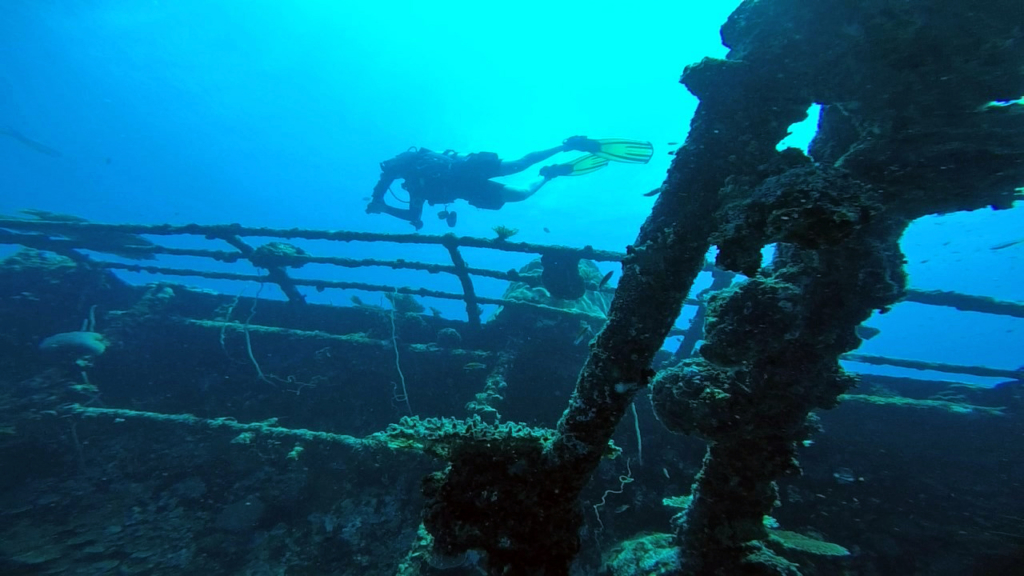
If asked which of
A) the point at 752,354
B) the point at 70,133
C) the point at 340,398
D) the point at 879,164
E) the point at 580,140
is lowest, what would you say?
the point at 340,398

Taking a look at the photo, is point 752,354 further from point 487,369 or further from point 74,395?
point 74,395

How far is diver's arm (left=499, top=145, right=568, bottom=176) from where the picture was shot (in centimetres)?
1246

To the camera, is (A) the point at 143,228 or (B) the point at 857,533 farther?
(A) the point at 143,228

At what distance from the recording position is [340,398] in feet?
23.9

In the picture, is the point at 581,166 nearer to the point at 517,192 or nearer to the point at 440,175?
the point at 517,192

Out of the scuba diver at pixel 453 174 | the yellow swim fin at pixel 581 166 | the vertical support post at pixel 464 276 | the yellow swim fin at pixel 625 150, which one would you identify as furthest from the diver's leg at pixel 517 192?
the vertical support post at pixel 464 276

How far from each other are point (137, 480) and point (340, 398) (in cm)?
277

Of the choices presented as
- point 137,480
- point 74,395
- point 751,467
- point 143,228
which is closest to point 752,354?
point 751,467

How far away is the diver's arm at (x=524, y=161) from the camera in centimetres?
1246

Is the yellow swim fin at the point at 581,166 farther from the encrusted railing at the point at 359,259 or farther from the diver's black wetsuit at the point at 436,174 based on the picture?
the encrusted railing at the point at 359,259

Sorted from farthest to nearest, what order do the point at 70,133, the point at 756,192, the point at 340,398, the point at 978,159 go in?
the point at 70,133 < the point at 340,398 < the point at 978,159 < the point at 756,192

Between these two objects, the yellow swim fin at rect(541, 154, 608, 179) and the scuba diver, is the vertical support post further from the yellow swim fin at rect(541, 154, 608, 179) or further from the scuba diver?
the yellow swim fin at rect(541, 154, 608, 179)

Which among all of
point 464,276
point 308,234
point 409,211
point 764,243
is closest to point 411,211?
→ point 409,211

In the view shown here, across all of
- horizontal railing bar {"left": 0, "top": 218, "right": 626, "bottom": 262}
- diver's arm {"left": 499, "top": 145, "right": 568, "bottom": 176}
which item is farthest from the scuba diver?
horizontal railing bar {"left": 0, "top": 218, "right": 626, "bottom": 262}
